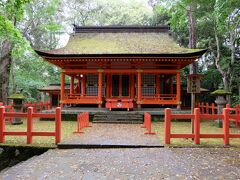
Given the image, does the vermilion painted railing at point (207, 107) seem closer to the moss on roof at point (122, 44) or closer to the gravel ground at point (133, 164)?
the moss on roof at point (122, 44)

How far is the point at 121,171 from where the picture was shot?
18.4 ft

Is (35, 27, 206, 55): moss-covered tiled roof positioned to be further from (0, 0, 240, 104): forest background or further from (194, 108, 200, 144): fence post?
(194, 108, 200, 144): fence post

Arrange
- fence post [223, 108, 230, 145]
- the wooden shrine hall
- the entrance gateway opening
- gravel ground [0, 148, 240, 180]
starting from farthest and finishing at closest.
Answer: the entrance gateway opening
the wooden shrine hall
fence post [223, 108, 230, 145]
gravel ground [0, 148, 240, 180]

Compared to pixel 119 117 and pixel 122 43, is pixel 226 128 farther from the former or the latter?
pixel 122 43

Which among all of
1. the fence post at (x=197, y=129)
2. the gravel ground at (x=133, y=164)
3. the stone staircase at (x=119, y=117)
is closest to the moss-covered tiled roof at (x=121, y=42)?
the stone staircase at (x=119, y=117)

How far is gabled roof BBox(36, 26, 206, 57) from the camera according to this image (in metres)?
17.4

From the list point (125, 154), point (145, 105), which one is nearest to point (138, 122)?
point (145, 105)

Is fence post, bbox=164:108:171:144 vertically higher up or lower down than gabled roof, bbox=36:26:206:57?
lower down

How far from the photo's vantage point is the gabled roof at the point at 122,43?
17.4 metres

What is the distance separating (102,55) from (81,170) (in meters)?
12.5

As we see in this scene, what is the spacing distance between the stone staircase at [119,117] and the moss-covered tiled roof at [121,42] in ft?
14.6

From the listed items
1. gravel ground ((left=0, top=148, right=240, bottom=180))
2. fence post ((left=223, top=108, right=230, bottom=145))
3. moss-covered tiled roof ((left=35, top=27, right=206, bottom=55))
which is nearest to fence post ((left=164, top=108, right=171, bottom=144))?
gravel ground ((left=0, top=148, right=240, bottom=180))

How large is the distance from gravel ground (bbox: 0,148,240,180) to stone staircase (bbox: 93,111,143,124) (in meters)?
7.54

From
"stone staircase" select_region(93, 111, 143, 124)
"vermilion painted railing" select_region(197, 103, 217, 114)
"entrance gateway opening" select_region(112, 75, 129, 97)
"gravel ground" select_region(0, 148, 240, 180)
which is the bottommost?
"gravel ground" select_region(0, 148, 240, 180)
